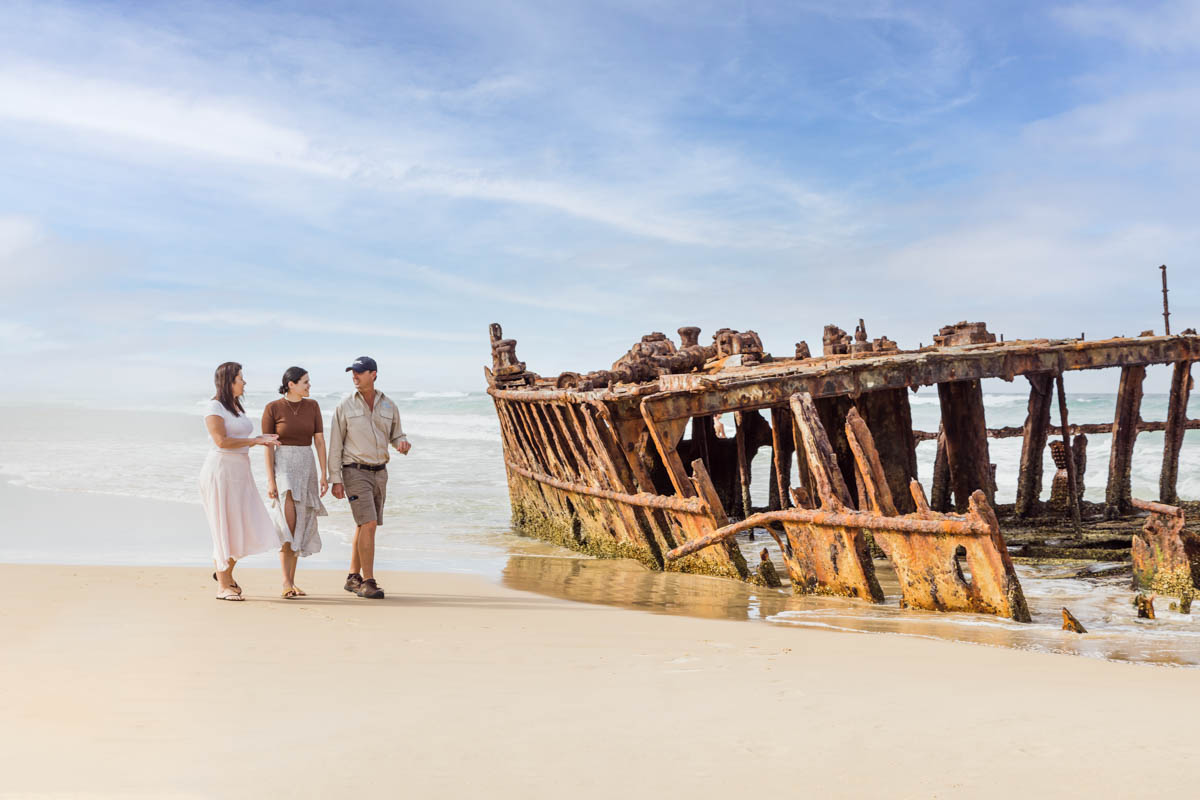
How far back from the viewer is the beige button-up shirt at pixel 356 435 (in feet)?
21.7

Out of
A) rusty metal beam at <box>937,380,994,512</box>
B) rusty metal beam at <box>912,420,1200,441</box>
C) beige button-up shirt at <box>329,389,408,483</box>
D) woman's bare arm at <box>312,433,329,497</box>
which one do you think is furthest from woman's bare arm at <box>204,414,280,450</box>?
rusty metal beam at <box>912,420,1200,441</box>

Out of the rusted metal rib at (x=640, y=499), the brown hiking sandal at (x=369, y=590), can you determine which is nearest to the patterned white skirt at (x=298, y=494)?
the brown hiking sandal at (x=369, y=590)

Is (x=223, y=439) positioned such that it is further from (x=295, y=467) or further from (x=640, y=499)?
(x=640, y=499)

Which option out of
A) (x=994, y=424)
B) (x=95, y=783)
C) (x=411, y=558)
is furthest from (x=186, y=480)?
(x=994, y=424)

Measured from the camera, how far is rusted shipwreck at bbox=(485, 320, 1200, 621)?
6711 mm

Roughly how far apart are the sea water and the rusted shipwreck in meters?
0.31

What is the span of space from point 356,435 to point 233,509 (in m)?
0.93

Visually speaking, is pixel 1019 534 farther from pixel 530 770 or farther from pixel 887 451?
pixel 530 770

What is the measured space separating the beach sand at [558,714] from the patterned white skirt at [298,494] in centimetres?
96

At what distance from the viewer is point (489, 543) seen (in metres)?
13.4

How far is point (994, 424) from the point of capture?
42844 mm

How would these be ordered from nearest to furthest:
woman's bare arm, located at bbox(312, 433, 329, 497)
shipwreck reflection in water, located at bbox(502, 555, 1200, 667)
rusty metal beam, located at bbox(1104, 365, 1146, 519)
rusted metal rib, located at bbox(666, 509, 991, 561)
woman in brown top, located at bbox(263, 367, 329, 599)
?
shipwreck reflection in water, located at bbox(502, 555, 1200, 667), rusted metal rib, located at bbox(666, 509, 991, 561), woman in brown top, located at bbox(263, 367, 329, 599), woman's bare arm, located at bbox(312, 433, 329, 497), rusty metal beam, located at bbox(1104, 365, 1146, 519)

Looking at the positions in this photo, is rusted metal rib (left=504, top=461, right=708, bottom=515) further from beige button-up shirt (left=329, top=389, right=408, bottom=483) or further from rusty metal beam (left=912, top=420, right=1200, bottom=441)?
rusty metal beam (left=912, top=420, right=1200, bottom=441)

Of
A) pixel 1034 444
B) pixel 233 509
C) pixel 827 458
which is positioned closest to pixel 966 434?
pixel 1034 444
